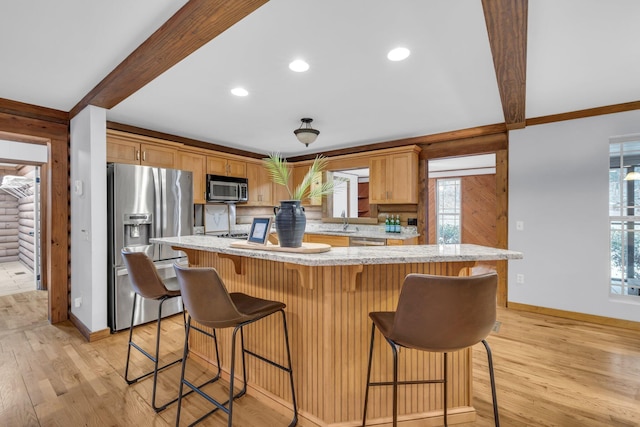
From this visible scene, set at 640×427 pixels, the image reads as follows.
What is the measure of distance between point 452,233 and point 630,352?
16.7ft

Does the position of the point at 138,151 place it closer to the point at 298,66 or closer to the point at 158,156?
the point at 158,156

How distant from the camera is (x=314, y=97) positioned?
9.39 feet

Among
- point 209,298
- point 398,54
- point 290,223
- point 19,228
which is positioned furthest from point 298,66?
point 19,228

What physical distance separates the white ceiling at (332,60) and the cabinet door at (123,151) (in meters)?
0.29

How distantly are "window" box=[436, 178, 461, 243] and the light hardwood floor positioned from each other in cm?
444

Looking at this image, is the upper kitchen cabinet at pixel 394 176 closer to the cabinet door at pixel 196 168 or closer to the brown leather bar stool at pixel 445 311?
the cabinet door at pixel 196 168

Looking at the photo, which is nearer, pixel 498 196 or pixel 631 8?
pixel 631 8

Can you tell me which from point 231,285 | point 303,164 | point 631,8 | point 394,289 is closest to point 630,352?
point 394,289

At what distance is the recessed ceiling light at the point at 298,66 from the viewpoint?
2189 millimetres

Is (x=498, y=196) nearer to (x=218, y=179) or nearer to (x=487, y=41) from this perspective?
(x=487, y=41)

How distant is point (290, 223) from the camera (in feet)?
5.80

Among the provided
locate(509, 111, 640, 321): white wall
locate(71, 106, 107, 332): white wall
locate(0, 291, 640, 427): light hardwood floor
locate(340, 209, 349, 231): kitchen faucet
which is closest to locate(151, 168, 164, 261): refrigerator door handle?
locate(71, 106, 107, 332): white wall

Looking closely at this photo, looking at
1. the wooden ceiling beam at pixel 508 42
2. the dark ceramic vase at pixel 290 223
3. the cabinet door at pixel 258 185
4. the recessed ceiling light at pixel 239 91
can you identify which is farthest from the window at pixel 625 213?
the cabinet door at pixel 258 185

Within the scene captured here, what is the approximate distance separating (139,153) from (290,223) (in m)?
2.85
